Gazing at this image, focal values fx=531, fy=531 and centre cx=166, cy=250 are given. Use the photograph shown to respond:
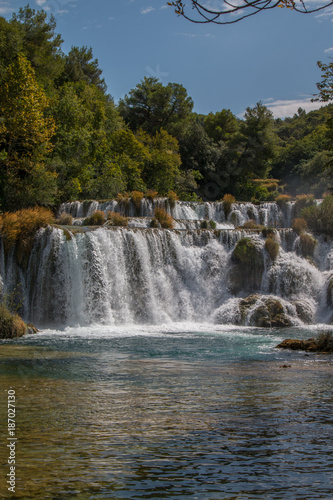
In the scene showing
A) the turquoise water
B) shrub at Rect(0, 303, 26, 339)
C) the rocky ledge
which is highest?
shrub at Rect(0, 303, 26, 339)

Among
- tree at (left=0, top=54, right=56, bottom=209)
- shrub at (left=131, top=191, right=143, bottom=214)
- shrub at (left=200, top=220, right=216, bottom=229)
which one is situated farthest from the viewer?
shrub at (left=131, top=191, right=143, bottom=214)

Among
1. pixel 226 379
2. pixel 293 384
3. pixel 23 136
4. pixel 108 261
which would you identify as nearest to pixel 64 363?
pixel 226 379

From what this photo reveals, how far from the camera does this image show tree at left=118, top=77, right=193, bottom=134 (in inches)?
1997

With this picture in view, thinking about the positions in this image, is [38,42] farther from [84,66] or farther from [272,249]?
[272,249]

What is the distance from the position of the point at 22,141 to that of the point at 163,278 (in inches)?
424

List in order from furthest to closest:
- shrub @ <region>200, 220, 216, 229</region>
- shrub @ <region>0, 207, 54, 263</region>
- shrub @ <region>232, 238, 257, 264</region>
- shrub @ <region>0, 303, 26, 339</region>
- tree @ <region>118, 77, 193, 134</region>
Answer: tree @ <region>118, 77, 193, 134</region> < shrub @ <region>200, 220, 216, 229</region> < shrub @ <region>232, 238, 257, 264</region> < shrub @ <region>0, 207, 54, 263</region> < shrub @ <region>0, 303, 26, 339</region>

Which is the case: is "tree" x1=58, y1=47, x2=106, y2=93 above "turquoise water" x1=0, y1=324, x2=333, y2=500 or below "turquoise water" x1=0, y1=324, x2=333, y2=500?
above

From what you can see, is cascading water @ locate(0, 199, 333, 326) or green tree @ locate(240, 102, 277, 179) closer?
cascading water @ locate(0, 199, 333, 326)

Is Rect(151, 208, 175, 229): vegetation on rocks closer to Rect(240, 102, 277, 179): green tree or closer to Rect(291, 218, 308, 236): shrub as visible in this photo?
Rect(291, 218, 308, 236): shrub

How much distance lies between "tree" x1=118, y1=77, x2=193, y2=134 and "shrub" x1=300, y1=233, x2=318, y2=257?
29.2 metres

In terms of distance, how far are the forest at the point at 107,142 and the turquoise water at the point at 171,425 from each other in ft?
50.7

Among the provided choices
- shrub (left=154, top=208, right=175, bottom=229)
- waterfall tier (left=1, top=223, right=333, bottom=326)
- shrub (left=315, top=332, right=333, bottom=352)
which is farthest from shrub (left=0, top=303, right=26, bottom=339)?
shrub (left=154, top=208, right=175, bottom=229)

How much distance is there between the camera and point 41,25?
134 ft

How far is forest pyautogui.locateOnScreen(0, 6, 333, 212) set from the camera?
1056 inches
